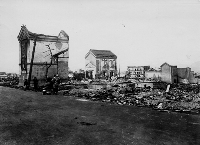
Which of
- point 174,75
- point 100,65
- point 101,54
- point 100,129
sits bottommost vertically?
point 100,129

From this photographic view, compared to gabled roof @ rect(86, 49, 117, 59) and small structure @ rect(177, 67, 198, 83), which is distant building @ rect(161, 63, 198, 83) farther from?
gabled roof @ rect(86, 49, 117, 59)

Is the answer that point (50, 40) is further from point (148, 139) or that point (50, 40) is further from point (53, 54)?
point (148, 139)

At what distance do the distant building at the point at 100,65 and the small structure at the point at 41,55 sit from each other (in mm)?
15176

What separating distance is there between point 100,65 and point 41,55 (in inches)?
745

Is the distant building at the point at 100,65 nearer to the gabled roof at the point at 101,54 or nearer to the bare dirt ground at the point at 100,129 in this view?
the gabled roof at the point at 101,54

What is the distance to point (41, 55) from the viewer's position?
24891mm

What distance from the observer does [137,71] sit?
Answer: 51031 millimetres

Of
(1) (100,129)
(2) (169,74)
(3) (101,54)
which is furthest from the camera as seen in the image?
(3) (101,54)

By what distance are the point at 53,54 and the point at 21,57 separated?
478 centimetres

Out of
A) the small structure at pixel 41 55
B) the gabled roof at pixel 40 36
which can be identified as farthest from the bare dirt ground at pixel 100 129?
the gabled roof at pixel 40 36

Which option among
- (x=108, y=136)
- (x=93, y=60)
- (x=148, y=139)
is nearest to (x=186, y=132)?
(x=148, y=139)

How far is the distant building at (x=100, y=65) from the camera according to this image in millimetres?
41500

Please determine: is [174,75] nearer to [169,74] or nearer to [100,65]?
[169,74]

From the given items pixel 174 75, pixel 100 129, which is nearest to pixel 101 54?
pixel 174 75
